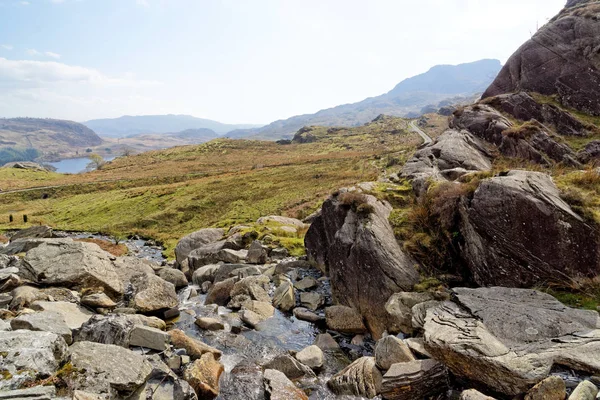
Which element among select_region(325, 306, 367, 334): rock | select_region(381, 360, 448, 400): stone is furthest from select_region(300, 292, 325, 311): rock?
select_region(381, 360, 448, 400): stone

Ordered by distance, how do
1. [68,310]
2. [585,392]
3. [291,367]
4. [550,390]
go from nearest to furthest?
[585,392]
[550,390]
[291,367]
[68,310]

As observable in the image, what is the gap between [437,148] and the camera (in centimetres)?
3319

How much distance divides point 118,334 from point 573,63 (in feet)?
148

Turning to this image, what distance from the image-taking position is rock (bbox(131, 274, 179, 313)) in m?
21.7

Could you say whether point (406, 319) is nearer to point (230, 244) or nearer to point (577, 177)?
point (577, 177)

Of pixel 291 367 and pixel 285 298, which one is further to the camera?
pixel 285 298

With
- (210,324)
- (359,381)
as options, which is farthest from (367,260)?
(210,324)

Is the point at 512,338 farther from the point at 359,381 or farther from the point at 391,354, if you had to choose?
the point at 359,381

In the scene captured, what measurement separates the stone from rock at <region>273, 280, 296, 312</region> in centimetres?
1069

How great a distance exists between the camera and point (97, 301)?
2122 centimetres

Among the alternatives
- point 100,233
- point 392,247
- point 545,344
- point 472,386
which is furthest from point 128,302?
point 100,233

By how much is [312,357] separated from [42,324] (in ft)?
40.8

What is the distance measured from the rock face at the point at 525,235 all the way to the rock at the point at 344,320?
703cm

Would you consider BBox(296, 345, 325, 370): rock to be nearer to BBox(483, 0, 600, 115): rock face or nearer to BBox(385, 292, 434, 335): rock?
BBox(385, 292, 434, 335): rock
